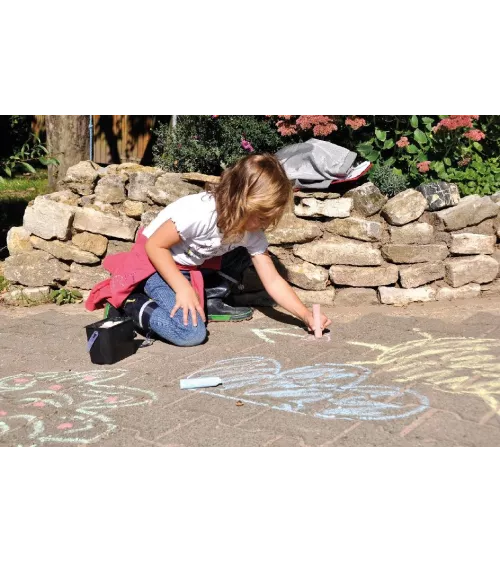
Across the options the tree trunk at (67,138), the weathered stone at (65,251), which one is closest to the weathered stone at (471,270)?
the weathered stone at (65,251)

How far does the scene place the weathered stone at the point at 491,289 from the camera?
16.1 feet

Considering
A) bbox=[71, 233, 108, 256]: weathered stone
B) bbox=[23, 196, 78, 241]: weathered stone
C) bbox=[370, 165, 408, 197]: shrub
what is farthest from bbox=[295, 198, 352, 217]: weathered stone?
bbox=[23, 196, 78, 241]: weathered stone

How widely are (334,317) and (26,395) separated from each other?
2034mm

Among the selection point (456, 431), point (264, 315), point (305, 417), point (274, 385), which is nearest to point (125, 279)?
point (264, 315)

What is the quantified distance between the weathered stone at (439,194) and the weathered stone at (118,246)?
2.08 m

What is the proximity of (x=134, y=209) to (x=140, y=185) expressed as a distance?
0.58 ft

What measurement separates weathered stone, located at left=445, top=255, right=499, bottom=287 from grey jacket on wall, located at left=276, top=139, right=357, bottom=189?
0.97m

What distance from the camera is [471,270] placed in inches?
191

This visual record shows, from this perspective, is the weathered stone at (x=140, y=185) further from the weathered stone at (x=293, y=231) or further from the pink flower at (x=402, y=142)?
the pink flower at (x=402, y=142)

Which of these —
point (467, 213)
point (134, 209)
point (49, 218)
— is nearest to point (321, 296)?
point (467, 213)

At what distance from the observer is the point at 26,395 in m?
3.31

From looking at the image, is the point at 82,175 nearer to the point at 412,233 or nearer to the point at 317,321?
the point at 317,321

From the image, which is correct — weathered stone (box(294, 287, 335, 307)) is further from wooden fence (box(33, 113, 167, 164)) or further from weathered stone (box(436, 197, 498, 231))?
wooden fence (box(33, 113, 167, 164))

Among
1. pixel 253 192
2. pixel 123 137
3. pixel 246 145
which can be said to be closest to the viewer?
pixel 253 192
